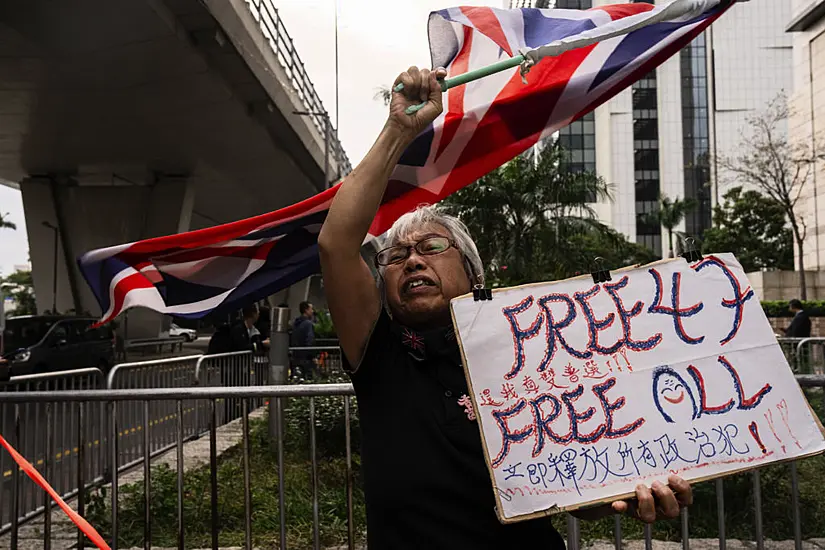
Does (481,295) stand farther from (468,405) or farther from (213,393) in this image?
(213,393)

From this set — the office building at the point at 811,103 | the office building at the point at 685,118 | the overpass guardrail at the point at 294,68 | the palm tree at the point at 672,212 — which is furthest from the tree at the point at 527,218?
the office building at the point at 685,118

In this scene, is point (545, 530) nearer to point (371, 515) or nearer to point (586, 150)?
point (371, 515)

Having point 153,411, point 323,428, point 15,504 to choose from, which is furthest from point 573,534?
point 153,411

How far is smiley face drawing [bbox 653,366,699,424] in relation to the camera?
2.05 m

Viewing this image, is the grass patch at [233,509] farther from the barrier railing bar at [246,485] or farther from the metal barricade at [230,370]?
the metal barricade at [230,370]

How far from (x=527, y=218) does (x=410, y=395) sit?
19491 millimetres

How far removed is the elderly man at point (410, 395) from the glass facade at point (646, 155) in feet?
285

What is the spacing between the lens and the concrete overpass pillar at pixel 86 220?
29.9m

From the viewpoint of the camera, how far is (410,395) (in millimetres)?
2053

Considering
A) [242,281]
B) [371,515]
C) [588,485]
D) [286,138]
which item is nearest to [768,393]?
[588,485]

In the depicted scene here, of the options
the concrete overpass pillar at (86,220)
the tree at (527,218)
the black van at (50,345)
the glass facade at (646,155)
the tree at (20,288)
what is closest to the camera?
the black van at (50,345)

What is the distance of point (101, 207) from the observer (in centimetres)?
3164

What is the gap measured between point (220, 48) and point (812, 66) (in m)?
31.0

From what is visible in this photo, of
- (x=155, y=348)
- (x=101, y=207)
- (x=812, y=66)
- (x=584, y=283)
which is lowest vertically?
(x=155, y=348)
